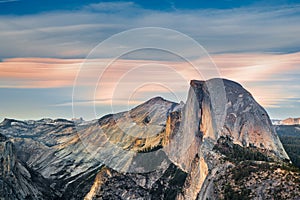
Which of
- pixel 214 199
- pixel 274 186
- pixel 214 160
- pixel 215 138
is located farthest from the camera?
pixel 215 138

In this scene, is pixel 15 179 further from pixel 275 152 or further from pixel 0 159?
pixel 275 152

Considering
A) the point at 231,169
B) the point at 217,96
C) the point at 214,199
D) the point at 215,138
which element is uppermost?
the point at 217,96

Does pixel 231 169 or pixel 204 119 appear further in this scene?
pixel 204 119

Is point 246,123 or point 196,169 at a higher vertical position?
Answer: point 246,123

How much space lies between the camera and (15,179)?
19400cm

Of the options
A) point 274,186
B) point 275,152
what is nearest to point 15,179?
point 275,152

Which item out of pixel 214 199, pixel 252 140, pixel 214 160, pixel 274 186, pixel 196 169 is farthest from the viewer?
pixel 252 140

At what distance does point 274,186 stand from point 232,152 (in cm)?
4871

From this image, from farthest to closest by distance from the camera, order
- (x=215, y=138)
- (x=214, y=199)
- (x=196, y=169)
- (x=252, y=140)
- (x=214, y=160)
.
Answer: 1. (x=252, y=140)
2. (x=215, y=138)
3. (x=196, y=169)
4. (x=214, y=160)
5. (x=214, y=199)

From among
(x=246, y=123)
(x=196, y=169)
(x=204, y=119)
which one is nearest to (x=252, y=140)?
(x=246, y=123)

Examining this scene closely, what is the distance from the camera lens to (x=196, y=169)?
164 meters

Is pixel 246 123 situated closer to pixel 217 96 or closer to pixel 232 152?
pixel 217 96

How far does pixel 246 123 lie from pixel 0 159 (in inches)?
4376

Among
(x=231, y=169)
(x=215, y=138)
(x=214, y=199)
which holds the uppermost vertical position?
(x=215, y=138)
